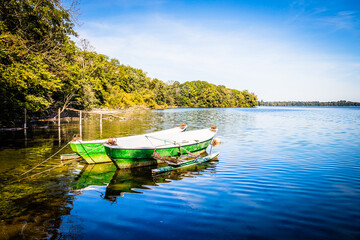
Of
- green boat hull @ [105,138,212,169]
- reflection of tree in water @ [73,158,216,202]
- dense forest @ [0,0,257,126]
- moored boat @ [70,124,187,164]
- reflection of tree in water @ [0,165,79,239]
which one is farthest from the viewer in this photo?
dense forest @ [0,0,257,126]

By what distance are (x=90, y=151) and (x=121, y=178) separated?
3.28 metres

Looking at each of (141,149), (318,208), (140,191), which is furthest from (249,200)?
(141,149)

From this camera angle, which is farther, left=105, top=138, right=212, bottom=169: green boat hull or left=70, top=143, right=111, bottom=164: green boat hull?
left=70, top=143, right=111, bottom=164: green boat hull

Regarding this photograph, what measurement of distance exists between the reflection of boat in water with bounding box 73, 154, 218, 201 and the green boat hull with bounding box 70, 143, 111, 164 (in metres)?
0.38

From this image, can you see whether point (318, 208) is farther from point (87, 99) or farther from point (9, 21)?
point (87, 99)

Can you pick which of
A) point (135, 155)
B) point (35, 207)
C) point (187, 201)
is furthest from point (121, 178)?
point (187, 201)

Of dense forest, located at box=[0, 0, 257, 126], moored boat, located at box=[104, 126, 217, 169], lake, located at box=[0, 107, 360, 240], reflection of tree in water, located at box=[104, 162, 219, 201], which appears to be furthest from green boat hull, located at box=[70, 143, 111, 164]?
dense forest, located at box=[0, 0, 257, 126]

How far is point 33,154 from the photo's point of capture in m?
14.4

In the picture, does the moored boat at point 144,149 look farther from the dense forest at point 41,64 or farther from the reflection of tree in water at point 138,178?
the dense forest at point 41,64

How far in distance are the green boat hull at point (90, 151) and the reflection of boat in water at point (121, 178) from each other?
0.38 metres

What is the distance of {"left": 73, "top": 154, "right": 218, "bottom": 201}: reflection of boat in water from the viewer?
347 inches

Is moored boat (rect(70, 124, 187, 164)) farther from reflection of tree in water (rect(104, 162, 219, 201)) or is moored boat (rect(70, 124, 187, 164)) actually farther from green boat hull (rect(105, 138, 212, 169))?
reflection of tree in water (rect(104, 162, 219, 201))

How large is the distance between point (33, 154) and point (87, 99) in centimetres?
3258

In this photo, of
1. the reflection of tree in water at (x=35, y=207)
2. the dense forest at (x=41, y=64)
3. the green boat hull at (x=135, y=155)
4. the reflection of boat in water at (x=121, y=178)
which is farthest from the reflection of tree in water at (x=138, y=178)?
the dense forest at (x=41, y=64)
